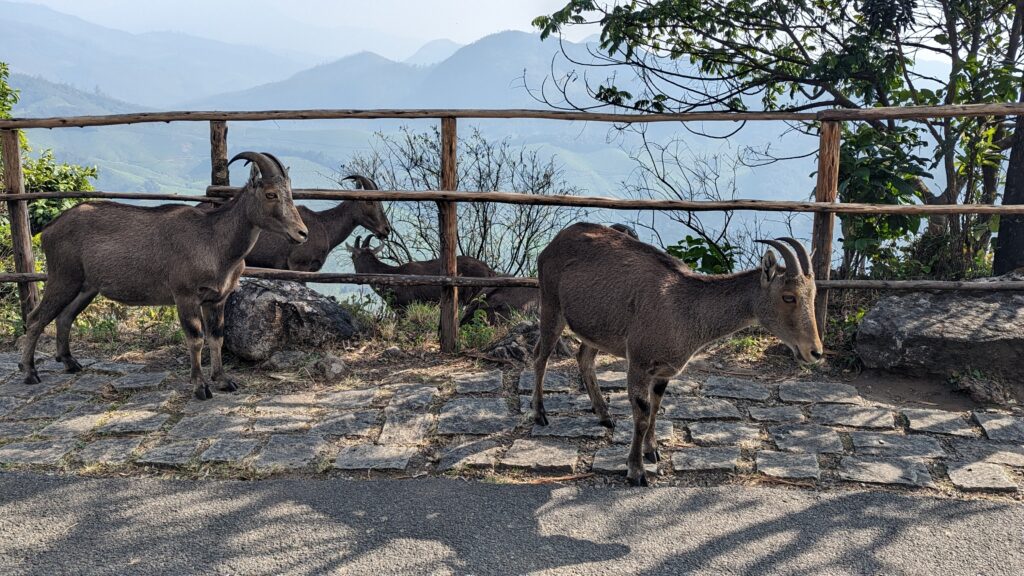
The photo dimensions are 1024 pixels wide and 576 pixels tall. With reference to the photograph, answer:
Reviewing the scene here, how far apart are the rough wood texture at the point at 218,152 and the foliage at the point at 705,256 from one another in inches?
167

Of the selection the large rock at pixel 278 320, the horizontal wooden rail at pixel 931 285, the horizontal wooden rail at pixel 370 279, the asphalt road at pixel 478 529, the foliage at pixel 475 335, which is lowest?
the asphalt road at pixel 478 529

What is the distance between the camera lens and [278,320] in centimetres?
717

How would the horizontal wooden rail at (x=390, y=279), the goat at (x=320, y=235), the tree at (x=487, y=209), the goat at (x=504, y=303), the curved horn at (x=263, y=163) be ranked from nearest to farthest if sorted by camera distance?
the curved horn at (x=263, y=163) → the horizontal wooden rail at (x=390, y=279) → the goat at (x=504, y=303) → the goat at (x=320, y=235) → the tree at (x=487, y=209)

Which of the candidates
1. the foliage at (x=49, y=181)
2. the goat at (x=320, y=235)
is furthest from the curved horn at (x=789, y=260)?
the foliage at (x=49, y=181)

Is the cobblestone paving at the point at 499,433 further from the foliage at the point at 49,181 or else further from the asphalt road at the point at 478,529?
the foliage at the point at 49,181

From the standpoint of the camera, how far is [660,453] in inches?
204

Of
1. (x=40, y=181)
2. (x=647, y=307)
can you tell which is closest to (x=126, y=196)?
(x=647, y=307)

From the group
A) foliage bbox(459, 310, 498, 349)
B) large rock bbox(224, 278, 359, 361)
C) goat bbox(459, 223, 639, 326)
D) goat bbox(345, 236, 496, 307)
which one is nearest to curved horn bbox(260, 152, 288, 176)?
large rock bbox(224, 278, 359, 361)

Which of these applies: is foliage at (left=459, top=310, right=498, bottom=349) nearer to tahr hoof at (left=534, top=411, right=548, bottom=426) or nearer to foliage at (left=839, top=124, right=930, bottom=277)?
tahr hoof at (left=534, top=411, right=548, bottom=426)

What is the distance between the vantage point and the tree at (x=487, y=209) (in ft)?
34.5

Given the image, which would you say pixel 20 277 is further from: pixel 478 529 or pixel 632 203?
pixel 478 529

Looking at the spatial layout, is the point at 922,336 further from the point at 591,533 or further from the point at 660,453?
the point at 591,533

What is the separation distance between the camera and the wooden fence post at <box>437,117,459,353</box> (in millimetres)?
7359

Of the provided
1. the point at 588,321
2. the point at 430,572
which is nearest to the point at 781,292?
the point at 588,321
